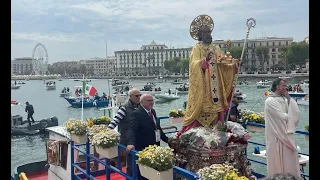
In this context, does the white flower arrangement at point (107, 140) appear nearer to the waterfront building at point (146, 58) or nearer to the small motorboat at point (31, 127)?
the small motorboat at point (31, 127)

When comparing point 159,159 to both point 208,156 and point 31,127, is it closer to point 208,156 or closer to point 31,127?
point 208,156

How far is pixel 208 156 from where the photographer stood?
5410 mm

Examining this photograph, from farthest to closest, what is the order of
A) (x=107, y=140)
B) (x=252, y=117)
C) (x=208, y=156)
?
(x=252, y=117), (x=107, y=140), (x=208, y=156)

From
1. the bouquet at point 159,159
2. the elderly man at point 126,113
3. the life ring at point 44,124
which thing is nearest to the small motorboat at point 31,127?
the life ring at point 44,124

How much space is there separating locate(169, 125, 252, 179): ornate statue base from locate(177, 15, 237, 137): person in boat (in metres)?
0.38

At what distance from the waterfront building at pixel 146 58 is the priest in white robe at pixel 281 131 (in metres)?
157

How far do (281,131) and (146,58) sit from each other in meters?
167

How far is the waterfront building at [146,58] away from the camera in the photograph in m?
165

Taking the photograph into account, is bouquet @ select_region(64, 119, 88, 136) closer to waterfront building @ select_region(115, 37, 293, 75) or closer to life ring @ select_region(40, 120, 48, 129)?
life ring @ select_region(40, 120, 48, 129)

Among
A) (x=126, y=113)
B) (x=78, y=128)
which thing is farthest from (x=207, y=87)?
(x=78, y=128)
